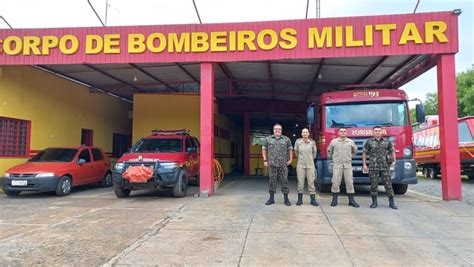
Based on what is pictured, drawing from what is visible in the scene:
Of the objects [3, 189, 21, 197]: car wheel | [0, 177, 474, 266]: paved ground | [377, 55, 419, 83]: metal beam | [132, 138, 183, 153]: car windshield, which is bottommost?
[0, 177, 474, 266]: paved ground

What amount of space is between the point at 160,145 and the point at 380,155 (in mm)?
6098

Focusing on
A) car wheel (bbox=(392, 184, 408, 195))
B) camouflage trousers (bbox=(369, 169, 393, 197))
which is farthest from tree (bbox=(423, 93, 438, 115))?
camouflage trousers (bbox=(369, 169, 393, 197))

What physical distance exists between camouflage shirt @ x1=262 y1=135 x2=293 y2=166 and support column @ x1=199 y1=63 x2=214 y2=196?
220 cm

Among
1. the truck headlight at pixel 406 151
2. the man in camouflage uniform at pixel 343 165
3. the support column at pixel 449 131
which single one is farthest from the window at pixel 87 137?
the support column at pixel 449 131

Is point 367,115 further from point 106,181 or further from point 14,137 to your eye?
point 14,137

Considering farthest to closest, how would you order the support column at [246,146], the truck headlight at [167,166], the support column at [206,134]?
the support column at [246,146] → the support column at [206,134] → the truck headlight at [167,166]

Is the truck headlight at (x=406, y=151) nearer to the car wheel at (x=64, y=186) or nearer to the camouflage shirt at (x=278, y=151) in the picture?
the camouflage shirt at (x=278, y=151)

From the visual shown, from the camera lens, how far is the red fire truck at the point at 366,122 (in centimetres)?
923

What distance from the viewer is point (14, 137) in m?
12.2

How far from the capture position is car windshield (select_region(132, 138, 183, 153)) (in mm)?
10593

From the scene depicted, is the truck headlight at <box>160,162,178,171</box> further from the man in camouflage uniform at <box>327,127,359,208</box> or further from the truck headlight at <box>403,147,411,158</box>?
the truck headlight at <box>403,147,411,158</box>

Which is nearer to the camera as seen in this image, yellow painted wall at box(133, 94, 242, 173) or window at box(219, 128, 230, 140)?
yellow painted wall at box(133, 94, 242, 173)

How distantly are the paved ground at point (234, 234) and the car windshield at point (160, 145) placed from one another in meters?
2.19

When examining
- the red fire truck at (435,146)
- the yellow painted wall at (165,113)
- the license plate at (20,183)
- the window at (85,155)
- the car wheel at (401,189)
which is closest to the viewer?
the license plate at (20,183)
